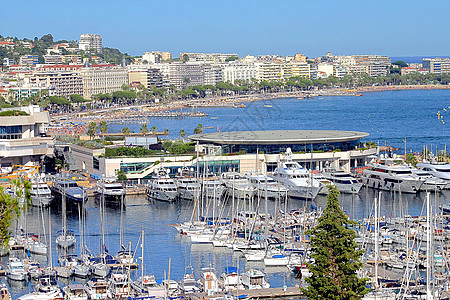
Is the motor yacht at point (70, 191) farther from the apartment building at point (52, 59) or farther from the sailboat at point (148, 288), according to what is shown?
the apartment building at point (52, 59)

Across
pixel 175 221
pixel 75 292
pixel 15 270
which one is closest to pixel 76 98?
pixel 175 221

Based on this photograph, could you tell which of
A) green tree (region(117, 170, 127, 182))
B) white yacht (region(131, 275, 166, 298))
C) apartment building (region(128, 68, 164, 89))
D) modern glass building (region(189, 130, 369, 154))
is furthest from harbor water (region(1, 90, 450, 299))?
apartment building (region(128, 68, 164, 89))

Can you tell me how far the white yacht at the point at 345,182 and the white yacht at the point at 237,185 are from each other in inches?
114

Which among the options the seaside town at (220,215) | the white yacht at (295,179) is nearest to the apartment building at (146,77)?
the seaside town at (220,215)

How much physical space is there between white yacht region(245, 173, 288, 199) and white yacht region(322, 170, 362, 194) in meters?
1.92

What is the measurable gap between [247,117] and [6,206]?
55476mm

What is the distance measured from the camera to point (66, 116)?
69312 mm

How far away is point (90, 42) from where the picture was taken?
149 m

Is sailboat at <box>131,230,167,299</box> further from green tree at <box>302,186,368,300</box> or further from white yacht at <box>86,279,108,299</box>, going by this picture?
green tree at <box>302,186,368,300</box>

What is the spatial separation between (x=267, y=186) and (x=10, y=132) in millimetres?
9471

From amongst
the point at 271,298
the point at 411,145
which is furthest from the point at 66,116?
the point at 271,298

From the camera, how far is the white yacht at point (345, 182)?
92.8 ft

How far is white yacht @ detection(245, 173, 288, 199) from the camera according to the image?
1059 inches

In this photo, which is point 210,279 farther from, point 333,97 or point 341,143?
point 333,97
